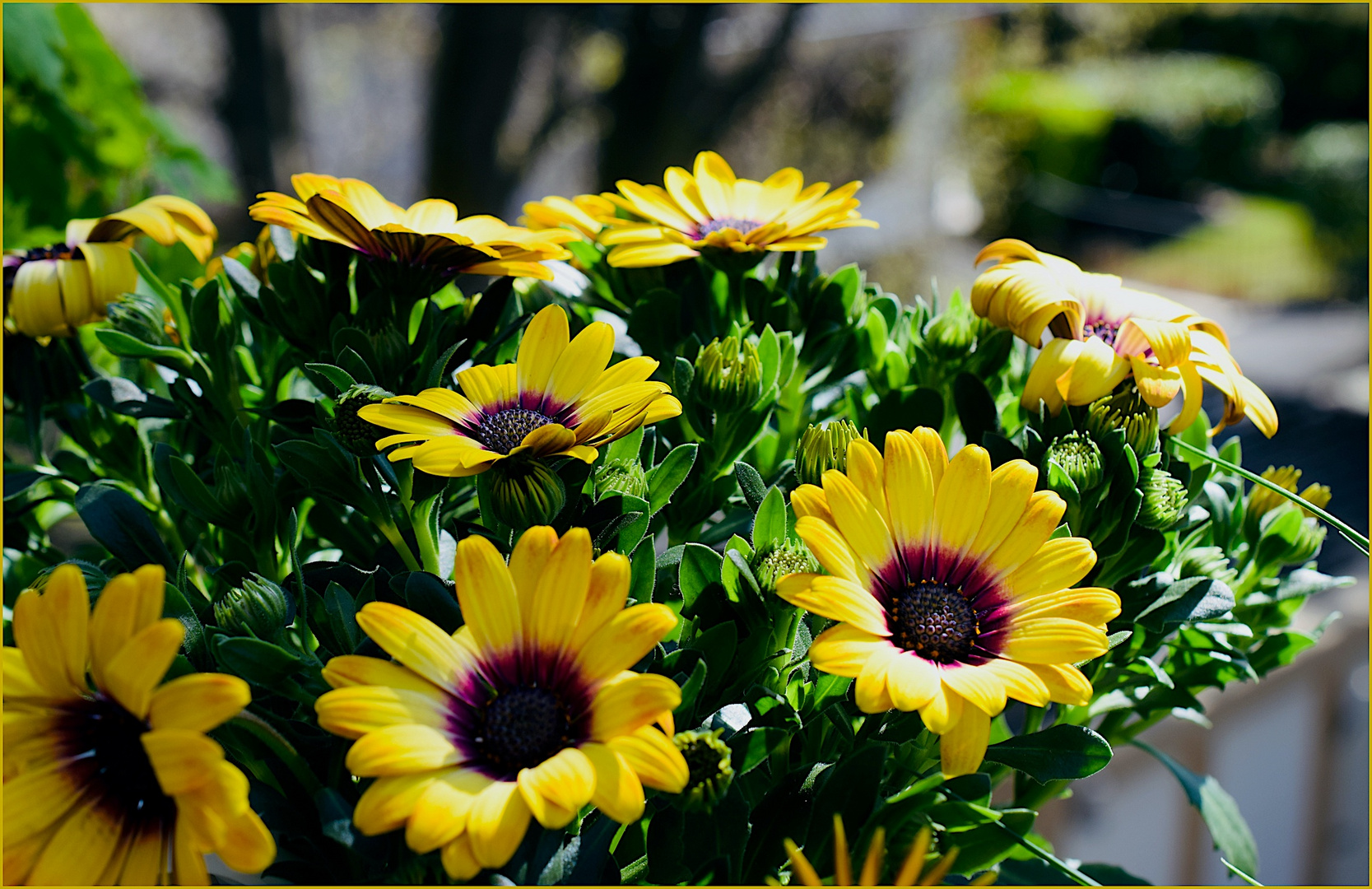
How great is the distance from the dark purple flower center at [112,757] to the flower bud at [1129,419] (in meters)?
0.37

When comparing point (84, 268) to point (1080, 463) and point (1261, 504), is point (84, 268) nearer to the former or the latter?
point (1080, 463)

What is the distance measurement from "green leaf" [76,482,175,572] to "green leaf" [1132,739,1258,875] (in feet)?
1.64

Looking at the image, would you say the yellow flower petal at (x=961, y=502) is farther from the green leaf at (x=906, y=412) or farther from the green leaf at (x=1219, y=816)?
the green leaf at (x=1219, y=816)

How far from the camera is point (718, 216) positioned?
590 millimetres

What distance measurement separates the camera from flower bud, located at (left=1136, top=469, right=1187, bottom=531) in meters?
0.43

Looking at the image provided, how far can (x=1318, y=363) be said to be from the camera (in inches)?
201

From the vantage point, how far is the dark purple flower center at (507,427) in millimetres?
392

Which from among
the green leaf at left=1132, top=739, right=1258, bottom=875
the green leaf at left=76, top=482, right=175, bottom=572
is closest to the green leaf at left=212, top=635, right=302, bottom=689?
the green leaf at left=76, top=482, right=175, bottom=572

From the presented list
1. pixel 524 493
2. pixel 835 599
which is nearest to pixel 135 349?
pixel 524 493

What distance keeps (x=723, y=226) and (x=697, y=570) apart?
0.79 ft

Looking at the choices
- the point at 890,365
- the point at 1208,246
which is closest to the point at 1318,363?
the point at 1208,246

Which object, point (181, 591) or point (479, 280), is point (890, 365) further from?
point (479, 280)

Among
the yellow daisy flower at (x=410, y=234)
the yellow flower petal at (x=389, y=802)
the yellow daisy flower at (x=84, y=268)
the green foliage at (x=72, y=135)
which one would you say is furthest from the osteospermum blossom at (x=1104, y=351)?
the green foliage at (x=72, y=135)

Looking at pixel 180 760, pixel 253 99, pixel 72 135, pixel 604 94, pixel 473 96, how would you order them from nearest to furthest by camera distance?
pixel 180 760
pixel 72 135
pixel 473 96
pixel 253 99
pixel 604 94
